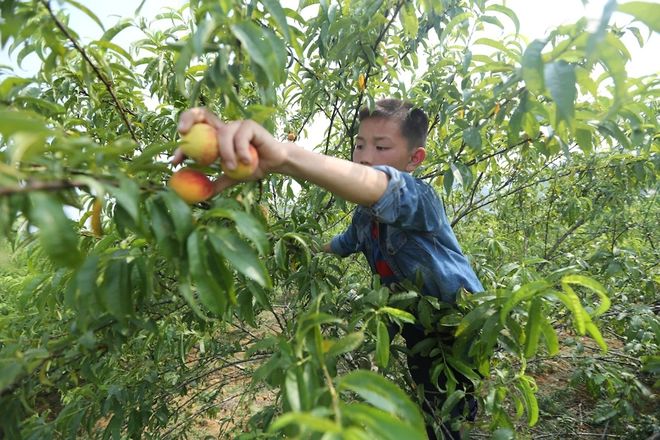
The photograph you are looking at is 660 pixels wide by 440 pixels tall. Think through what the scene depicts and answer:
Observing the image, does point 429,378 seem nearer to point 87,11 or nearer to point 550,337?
point 550,337

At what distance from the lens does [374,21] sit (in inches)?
51.1

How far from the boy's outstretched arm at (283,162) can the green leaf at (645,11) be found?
61 centimetres

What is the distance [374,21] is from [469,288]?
111 centimetres

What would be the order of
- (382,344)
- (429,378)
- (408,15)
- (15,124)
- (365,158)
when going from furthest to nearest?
(429,378)
(365,158)
(408,15)
(382,344)
(15,124)

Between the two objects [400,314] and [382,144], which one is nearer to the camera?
[400,314]

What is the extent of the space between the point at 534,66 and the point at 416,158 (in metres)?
1.02

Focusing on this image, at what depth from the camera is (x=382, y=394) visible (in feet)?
1.85

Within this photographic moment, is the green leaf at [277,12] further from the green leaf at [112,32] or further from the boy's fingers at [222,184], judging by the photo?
the green leaf at [112,32]

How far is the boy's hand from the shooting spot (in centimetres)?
76

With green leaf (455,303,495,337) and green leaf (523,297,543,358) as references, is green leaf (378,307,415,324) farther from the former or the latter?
green leaf (523,297,543,358)

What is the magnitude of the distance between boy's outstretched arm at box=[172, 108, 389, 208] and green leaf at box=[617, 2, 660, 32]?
61cm

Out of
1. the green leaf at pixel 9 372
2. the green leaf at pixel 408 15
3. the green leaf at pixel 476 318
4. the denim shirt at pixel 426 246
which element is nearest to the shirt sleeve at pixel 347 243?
the denim shirt at pixel 426 246

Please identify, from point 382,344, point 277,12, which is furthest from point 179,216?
point 382,344

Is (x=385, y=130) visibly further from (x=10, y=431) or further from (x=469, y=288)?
(x=10, y=431)
